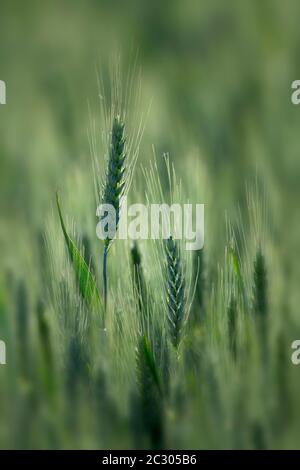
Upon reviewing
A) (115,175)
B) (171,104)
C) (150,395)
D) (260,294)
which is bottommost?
(150,395)

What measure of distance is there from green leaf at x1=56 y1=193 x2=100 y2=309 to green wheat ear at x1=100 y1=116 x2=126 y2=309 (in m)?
0.01

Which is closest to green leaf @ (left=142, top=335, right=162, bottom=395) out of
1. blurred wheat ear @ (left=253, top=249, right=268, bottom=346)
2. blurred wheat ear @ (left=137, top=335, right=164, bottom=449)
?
blurred wheat ear @ (left=137, top=335, right=164, bottom=449)

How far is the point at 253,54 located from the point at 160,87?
235 millimetres

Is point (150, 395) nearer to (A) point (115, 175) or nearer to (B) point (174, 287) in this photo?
(B) point (174, 287)

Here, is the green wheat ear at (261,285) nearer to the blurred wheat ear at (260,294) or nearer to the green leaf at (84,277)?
the blurred wheat ear at (260,294)

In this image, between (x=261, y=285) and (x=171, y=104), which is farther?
(x=171, y=104)

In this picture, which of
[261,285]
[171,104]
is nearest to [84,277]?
[261,285]

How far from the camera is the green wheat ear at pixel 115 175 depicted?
27.4 inches

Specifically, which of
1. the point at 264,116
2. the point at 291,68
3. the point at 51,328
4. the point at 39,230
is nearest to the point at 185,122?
the point at 264,116

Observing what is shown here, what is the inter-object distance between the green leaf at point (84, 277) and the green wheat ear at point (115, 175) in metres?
0.01

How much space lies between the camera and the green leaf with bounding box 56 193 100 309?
2.27 ft

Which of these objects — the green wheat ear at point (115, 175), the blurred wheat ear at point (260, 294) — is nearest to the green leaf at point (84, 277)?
the green wheat ear at point (115, 175)

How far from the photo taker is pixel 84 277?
0.70m

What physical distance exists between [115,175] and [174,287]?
0.44 ft
